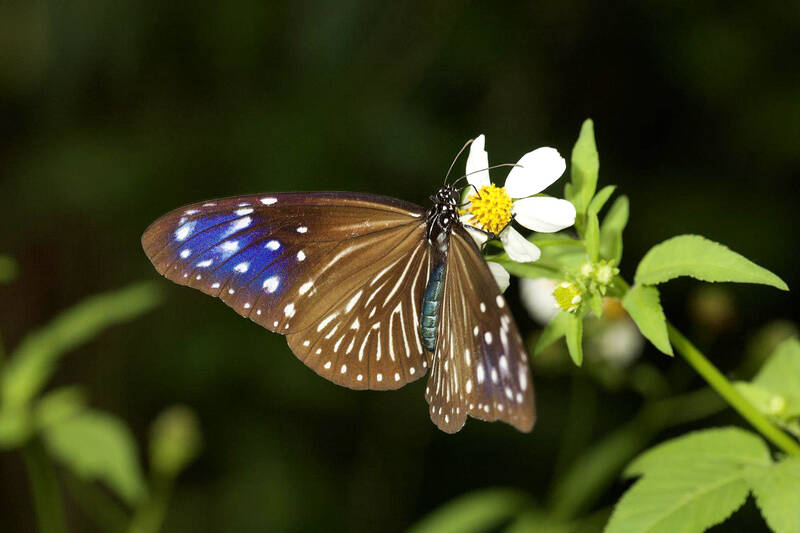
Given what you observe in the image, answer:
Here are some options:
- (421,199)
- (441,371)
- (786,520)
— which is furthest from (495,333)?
(421,199)

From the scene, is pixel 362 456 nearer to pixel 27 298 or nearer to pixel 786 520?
pixel 27 298

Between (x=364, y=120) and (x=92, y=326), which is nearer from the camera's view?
(x=92, y=326)

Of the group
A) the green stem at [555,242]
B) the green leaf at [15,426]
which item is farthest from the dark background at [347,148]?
the green stem at [555,242]

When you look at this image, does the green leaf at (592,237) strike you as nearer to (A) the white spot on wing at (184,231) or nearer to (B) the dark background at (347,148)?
(A) the white spot on wing at (184,231)

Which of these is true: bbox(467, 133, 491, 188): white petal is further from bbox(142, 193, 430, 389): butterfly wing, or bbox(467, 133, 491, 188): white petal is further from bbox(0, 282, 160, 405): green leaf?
bbox(0, 282, 160, 405): green leaf

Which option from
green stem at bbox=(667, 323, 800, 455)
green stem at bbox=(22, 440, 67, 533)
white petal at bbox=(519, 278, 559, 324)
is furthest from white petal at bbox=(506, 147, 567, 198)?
green stem at bbox=(22, 440, 67, 533)

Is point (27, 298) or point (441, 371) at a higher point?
point (441, 371)
